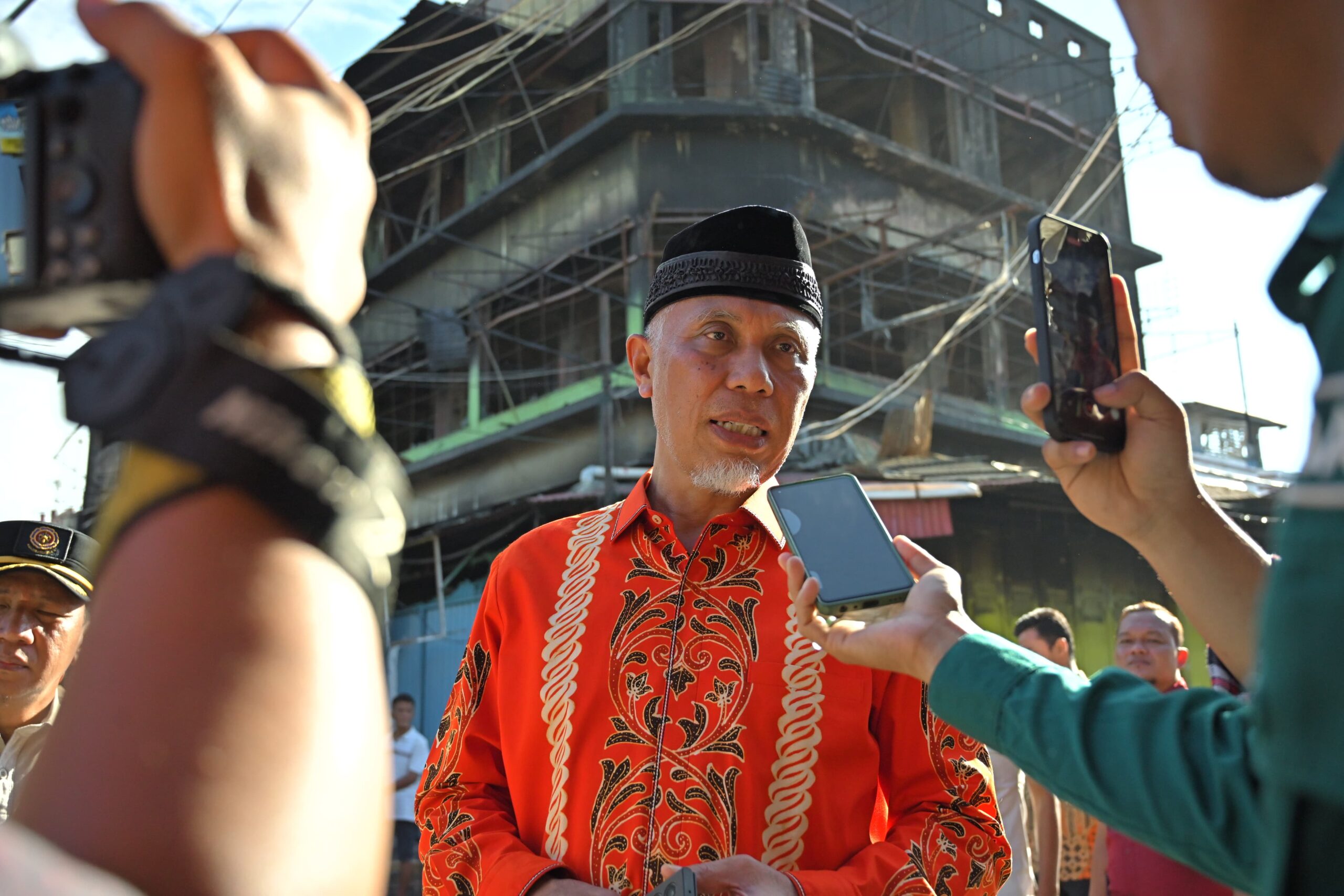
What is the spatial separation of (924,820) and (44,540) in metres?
2.52

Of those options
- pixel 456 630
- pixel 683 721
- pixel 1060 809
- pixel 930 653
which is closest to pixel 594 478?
pixel 456 630

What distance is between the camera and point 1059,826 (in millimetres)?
5250

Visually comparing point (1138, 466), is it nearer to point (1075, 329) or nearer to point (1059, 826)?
point (1075, 329)

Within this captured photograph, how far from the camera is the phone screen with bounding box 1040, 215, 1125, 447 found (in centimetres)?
159

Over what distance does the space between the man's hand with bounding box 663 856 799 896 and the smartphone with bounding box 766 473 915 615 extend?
1.84 ft

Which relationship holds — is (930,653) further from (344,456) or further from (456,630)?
(456,630)

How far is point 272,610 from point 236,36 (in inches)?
19.8

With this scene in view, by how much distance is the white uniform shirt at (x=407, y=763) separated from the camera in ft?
29.7

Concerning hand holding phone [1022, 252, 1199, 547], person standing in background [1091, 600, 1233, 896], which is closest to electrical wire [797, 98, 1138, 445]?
person standing in background [1091, 600, 1233, 896]

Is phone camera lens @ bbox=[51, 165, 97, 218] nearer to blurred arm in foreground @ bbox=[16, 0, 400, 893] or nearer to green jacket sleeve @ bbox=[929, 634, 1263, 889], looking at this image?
blurred arm in foreground @ bbox=[16, 0, 400, 893]

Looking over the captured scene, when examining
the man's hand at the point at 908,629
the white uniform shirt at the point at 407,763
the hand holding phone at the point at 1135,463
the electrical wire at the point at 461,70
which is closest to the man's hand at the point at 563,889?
the man's hand at the point at 908,629

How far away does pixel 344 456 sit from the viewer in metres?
0.79

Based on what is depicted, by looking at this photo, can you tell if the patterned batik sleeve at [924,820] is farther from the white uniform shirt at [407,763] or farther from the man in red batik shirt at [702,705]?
the white uniform shirt at [407,763]

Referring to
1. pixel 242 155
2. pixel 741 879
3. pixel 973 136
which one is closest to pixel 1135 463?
pixel 741 879
